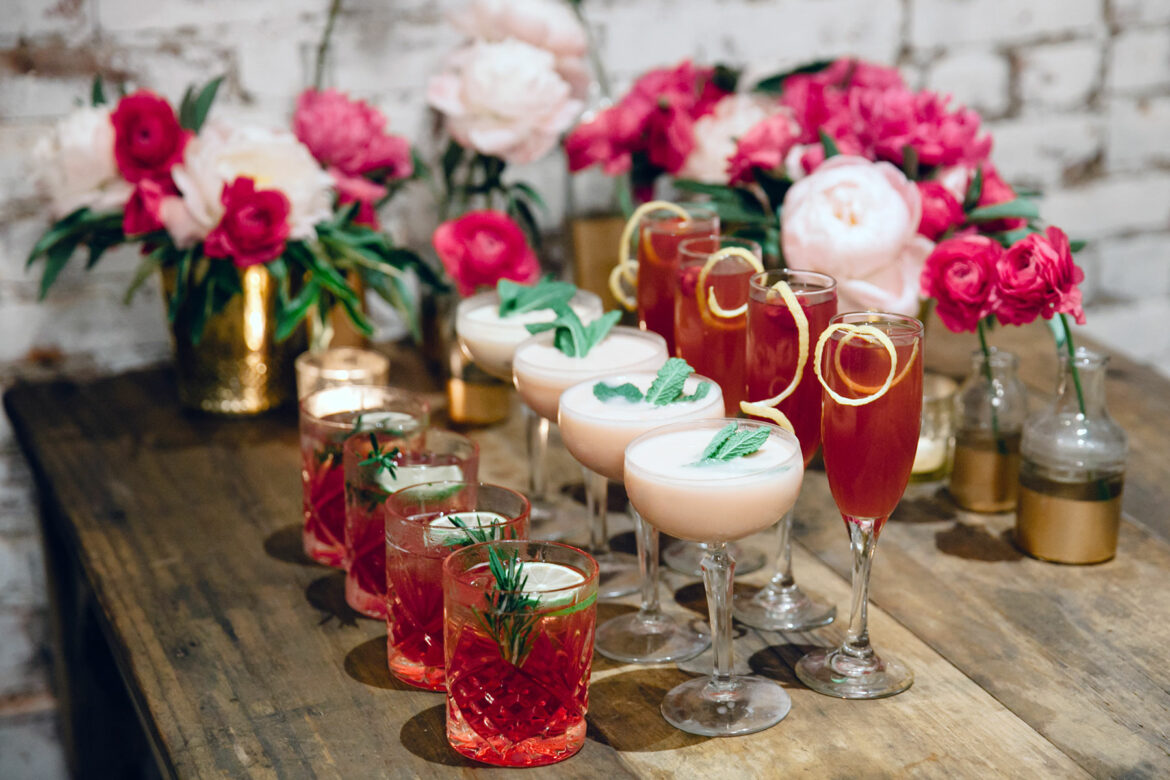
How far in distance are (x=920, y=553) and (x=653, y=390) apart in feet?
1.26

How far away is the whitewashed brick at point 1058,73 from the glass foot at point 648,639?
1506 mm

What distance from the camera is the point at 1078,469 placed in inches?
46.3

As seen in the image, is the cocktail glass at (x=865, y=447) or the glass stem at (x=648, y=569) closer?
the cocktail glass at (x=865, y=447)

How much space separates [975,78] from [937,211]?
1.00m

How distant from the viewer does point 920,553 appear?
1231mm

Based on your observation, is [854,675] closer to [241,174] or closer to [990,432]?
[990,432]

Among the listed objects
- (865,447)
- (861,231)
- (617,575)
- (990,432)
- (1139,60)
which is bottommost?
(617,575)

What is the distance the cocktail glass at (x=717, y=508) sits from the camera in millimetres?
876

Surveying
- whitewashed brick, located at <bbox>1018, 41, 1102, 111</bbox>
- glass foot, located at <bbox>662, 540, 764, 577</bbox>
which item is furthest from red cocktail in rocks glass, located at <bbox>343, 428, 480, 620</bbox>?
whitewashed brick, located at <bbox>1018, 41, 1102, 111</bbox>

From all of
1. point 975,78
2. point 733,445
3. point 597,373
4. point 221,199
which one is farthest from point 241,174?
point 975,78

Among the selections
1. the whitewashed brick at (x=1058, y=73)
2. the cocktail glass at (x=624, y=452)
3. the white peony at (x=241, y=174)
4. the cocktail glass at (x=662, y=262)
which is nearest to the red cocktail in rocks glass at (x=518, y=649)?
the cocktail glass at (x=624, y=452)

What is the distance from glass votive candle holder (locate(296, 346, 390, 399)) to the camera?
56.9 inches

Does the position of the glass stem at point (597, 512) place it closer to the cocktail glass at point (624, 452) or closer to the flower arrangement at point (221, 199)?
the cocktail glass at point (624, 452)

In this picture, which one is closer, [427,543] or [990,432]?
[427,543]
